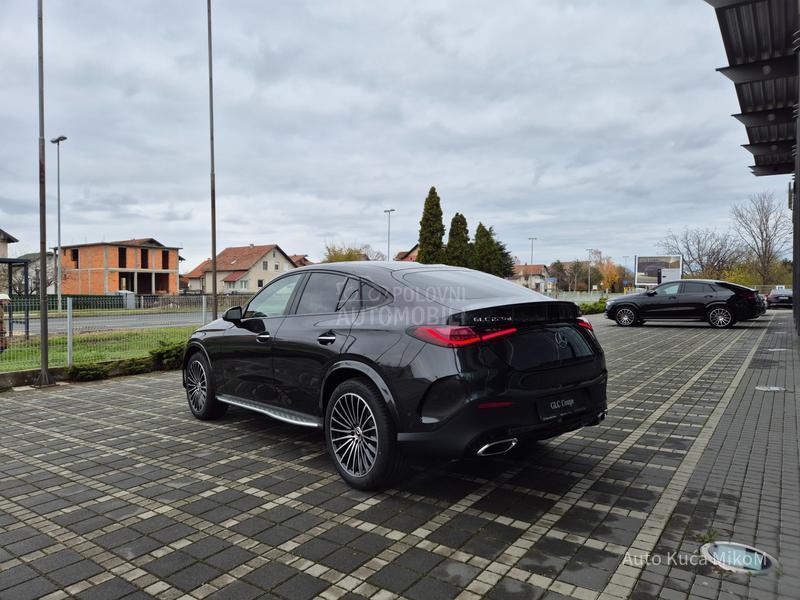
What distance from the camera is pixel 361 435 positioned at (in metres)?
3.92

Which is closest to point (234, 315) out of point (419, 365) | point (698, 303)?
point (419, 365)

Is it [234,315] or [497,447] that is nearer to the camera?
[497,447]

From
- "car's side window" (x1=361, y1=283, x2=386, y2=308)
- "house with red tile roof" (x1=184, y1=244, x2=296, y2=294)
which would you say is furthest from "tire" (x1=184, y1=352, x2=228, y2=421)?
"house with red tile roof" (x1=184, y1=244, x2=296, y2=294)

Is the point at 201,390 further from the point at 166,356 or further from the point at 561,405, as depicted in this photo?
the point at 166,356

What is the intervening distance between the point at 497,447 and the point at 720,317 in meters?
17.5

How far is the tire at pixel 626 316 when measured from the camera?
63.6 feet

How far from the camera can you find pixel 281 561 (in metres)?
2.94

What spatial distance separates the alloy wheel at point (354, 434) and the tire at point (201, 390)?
2.29m

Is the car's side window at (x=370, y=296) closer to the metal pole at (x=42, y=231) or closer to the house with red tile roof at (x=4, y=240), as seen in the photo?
the metal pole at (x=42, y=231)

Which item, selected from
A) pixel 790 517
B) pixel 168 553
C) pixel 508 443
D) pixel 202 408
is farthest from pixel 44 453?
pixel 790 517

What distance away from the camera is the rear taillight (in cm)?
345

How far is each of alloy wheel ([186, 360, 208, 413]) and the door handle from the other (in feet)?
7.28

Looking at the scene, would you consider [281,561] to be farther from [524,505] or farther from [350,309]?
[350,309]

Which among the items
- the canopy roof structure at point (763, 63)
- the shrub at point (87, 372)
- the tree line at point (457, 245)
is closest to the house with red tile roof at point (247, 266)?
the tree line at point (457, 245)
